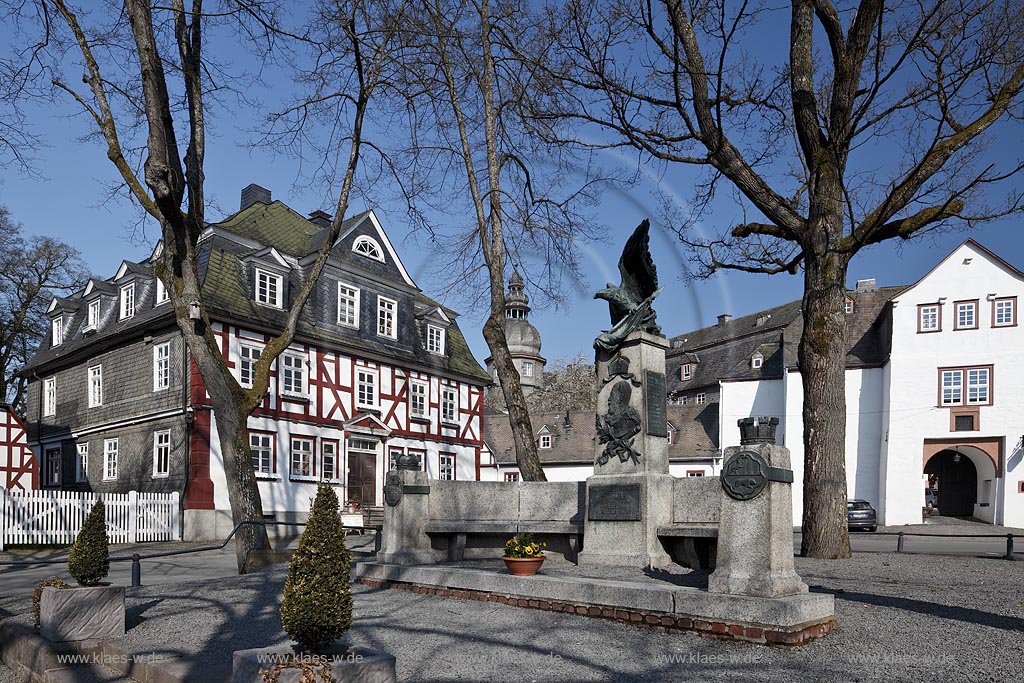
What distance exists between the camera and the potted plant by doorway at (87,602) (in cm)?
787

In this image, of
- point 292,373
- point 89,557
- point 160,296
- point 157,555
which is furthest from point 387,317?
point 89,557

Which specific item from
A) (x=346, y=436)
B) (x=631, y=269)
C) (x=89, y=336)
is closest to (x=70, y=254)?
(x=89, y=336)

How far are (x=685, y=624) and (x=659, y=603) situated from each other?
305 mm

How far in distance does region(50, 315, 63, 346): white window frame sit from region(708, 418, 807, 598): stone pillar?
31.0 m

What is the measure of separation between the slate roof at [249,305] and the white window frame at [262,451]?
3344 mm

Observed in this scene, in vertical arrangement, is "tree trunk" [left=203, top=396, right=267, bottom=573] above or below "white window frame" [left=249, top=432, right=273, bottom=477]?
above

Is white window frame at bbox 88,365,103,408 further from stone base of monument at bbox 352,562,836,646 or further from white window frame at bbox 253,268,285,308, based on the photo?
stone base of monument at bbox 352,562,836,646

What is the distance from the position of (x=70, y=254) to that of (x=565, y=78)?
31408mm

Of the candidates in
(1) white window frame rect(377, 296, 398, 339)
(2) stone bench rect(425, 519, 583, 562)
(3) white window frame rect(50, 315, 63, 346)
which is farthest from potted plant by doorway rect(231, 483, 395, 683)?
(3) white window frame rect(50, 315, 63, 346)

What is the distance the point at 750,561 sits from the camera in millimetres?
7613

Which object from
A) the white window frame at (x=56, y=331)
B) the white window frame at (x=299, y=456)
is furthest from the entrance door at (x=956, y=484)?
the white window frame at (x=56, y=331)

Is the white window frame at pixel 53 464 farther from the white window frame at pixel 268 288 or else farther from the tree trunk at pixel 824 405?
the tree trunk at pixel 824 405

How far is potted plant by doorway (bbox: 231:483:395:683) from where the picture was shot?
4805mm

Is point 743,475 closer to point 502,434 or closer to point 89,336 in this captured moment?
point 89,336
